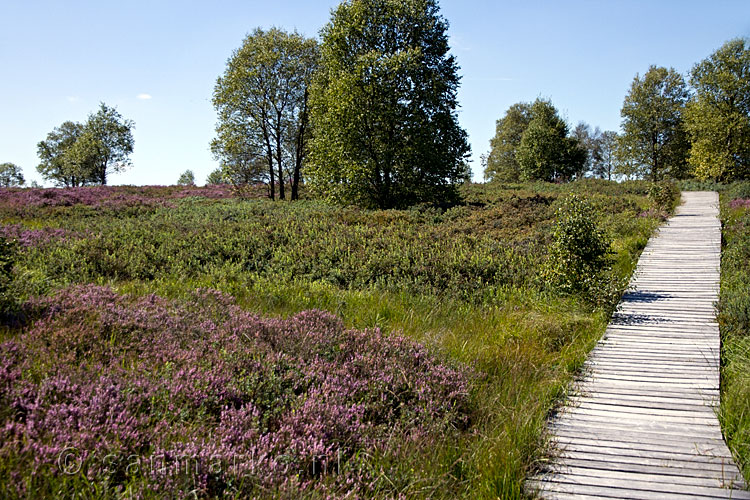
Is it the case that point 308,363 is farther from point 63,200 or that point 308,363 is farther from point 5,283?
point 63,200

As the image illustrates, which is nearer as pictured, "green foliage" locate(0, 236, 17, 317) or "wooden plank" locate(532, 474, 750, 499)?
"wooden plank" locate(532, 474, 750, 499)

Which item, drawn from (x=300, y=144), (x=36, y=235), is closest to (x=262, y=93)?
(x=300, y=144)

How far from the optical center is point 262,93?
105 feet

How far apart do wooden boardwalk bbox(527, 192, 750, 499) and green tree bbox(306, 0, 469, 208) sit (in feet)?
52.5

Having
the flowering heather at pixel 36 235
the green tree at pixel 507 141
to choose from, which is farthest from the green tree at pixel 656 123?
the flowering heather at pixel 36 235

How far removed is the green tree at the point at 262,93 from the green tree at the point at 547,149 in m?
23.9

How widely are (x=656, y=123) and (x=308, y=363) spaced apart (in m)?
49.5

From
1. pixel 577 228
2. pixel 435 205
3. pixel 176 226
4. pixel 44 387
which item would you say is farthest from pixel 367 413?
pixel 435 205

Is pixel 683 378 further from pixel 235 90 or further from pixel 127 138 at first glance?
pixel 127 138

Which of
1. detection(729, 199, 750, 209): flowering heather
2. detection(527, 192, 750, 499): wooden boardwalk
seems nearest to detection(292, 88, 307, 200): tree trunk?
detection(729, 199, 750, 209): flowering heather

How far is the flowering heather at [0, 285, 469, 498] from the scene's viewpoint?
9.98 feet

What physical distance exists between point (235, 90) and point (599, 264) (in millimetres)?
28517

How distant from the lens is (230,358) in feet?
15.6

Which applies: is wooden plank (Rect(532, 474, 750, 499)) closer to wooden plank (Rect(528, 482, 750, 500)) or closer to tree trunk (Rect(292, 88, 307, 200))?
wooden plank (Rect(528, 482, 750, 500))
